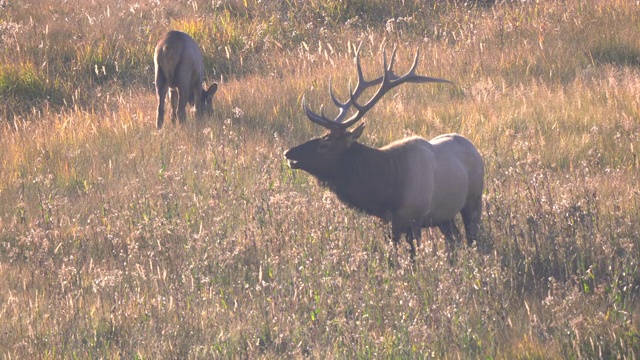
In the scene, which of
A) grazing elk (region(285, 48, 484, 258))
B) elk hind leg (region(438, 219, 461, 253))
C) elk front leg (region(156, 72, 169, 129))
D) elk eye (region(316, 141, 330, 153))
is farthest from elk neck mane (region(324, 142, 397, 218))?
elk front leg (region(156, 72, 169, 129))

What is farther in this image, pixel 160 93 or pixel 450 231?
pixel 160 93

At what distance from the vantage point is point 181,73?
1294 cm

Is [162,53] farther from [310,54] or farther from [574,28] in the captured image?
[574,28]

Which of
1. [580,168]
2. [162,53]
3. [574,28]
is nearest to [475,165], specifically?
[580,168]

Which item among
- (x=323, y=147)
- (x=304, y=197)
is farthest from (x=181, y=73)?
(x=323, y=147)

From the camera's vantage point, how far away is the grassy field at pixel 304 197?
619 cm

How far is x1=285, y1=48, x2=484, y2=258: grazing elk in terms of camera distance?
7703mm

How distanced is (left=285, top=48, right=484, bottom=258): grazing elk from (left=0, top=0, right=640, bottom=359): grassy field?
0.27m

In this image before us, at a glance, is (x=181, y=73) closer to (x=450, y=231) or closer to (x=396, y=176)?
(x=450, y=231)

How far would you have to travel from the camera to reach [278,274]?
733 centimetres

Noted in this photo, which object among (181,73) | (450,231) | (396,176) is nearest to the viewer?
(396,176)

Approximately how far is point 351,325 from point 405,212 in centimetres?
213

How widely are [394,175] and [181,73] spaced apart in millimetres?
5851

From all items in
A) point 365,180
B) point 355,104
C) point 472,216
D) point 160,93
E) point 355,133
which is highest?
point 355,104
